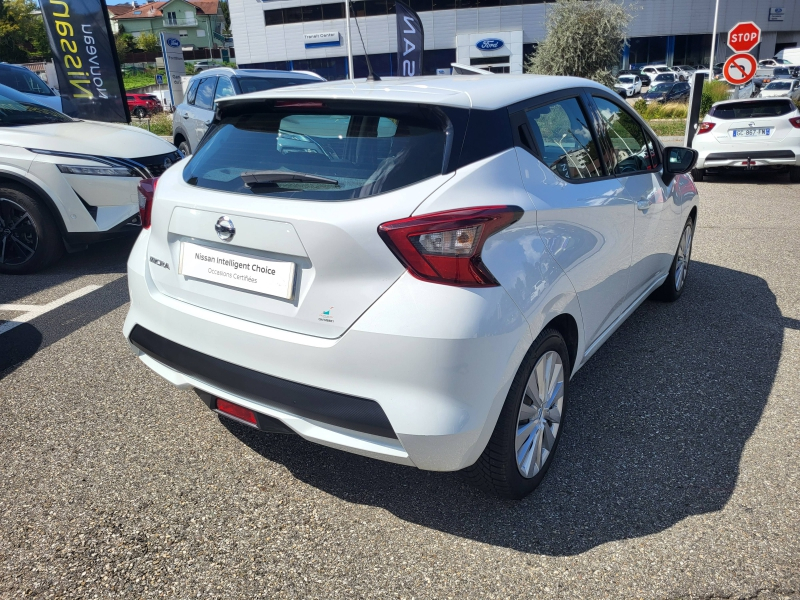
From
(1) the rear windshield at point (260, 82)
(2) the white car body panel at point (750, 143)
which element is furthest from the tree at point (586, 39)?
(1) the rear windshield at point (260, 82)

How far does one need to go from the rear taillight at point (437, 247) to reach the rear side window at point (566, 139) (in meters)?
0.78

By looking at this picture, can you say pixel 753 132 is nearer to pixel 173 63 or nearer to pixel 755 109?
pixel 755 109

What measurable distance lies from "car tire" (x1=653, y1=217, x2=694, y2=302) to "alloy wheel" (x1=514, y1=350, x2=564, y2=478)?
94.4 inches

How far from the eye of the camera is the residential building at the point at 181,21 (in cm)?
9931

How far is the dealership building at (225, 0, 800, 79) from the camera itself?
52719mm

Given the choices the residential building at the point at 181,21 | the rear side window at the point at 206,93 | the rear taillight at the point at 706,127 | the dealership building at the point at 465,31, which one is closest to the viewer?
the rear side window at the point at 206,93

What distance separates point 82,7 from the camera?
1162 cm

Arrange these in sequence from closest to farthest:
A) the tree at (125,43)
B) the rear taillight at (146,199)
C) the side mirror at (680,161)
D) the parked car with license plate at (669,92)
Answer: the rear taillight at (146,199), the side mirror at (680,161), the parked car with license plate at (669,92), the tree at (125,43)

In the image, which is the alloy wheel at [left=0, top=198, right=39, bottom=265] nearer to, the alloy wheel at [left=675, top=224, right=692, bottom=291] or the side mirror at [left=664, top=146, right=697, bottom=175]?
the side mirror at [left=664, top=146, right=697, bottom=175]

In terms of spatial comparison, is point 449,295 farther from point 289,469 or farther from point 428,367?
point 289,469

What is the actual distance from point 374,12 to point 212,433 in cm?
5571

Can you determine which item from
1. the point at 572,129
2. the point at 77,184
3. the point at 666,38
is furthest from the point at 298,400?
the point at 666,38

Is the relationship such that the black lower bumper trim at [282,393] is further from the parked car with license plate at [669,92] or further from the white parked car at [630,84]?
the white parked car at [630,84]

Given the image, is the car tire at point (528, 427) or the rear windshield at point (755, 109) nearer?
the car tire at point (528, 427)
